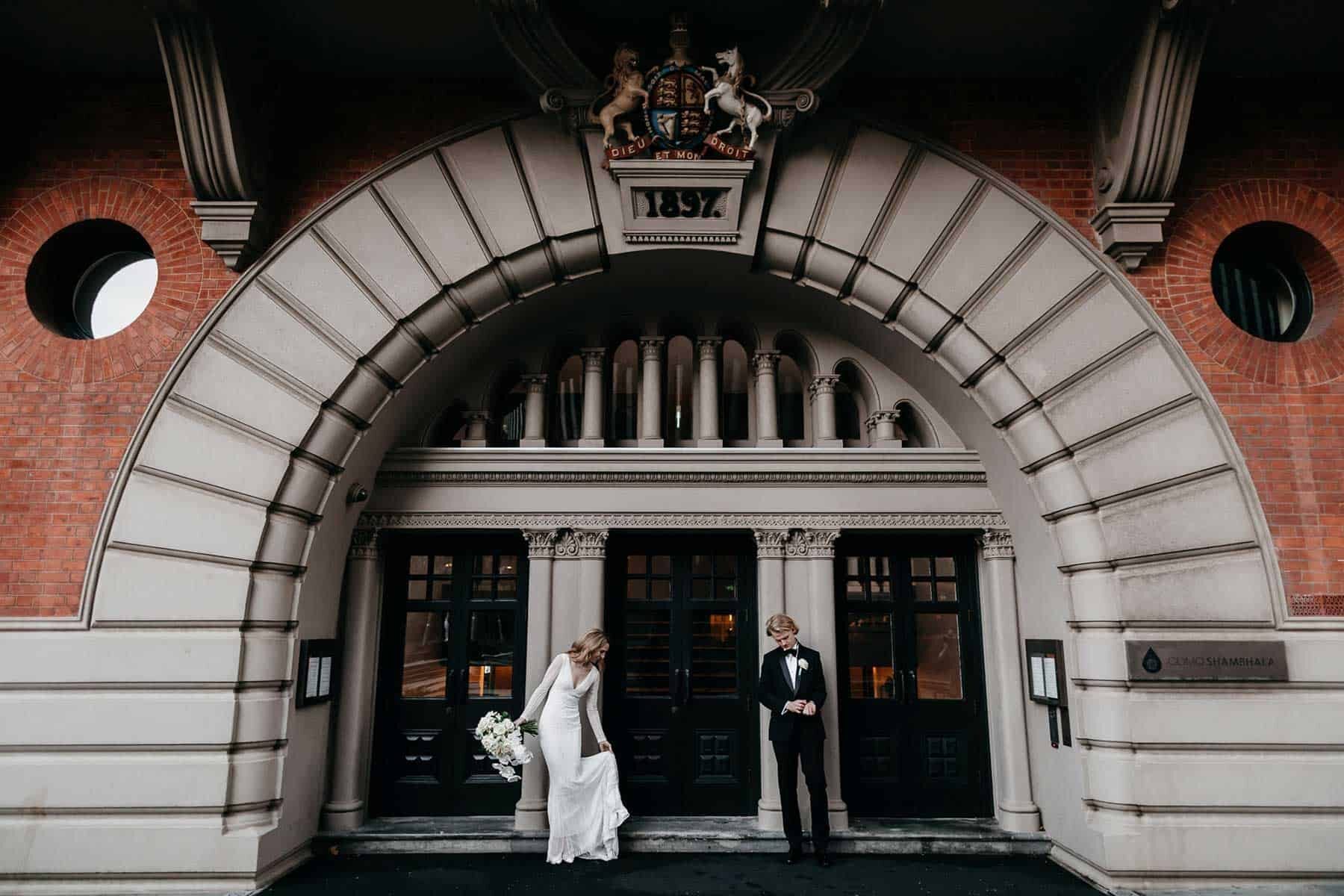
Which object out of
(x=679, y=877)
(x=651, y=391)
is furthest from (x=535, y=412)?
(x=679, y=877)

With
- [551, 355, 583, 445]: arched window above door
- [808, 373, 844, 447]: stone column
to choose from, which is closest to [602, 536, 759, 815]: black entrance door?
[551, 355, 583, 445]: arched window above door

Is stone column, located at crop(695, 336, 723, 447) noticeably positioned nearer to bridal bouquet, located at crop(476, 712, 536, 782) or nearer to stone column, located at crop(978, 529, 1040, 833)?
stone column, located at crop(978, 529, 1040, 833)

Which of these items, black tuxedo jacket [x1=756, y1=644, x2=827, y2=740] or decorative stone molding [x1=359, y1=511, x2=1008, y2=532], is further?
decorative stone molding [x1=359, y1=511, x2=1008, y2=532]

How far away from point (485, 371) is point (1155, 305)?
6.34m

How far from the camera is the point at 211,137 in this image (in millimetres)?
6383

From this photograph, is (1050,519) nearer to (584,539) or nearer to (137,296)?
(584,539)

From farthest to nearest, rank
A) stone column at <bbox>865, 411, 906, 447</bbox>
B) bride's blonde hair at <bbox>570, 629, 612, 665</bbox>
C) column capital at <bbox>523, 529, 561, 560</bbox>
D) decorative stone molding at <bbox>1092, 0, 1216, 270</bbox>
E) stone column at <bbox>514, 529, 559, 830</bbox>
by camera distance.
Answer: stone column at <bbox>865, 411, 906, 447</bbox> < column capital at <bbox>523, 529, 561, 560</bbox> < stone column at <bbox>514, 529, 559, 830</bbox> < bride's blonde hair at <bbox>570, 629, 612, 665</bbox> < decorative stone molding at <bbox>1092, 0, 1216, 270</bbox>

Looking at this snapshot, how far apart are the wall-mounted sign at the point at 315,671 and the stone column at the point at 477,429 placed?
230 cm

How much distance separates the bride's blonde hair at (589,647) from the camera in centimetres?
679

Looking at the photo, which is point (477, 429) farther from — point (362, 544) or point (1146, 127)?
point (1146, 127)

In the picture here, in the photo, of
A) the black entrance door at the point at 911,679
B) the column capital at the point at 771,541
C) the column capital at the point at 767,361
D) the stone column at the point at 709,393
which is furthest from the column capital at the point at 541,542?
the black entrance door at the point at 911,679

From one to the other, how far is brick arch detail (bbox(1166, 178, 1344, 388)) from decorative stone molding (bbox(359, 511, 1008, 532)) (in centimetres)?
244

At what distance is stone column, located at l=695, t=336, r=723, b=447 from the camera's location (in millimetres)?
7762

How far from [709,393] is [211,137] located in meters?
4.95
